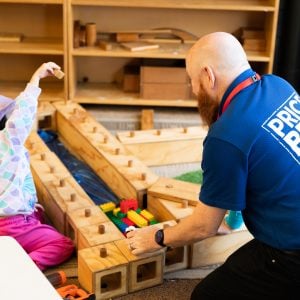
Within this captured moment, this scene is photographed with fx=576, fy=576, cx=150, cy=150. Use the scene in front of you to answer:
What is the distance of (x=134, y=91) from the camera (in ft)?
11.1

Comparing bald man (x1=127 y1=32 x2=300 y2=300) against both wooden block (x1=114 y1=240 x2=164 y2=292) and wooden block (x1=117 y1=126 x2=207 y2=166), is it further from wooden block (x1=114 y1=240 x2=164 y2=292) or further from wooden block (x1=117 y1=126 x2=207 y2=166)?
wooden block (x1=117 y1=126 x2=207 y2=166)

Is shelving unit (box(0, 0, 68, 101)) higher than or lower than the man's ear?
lower

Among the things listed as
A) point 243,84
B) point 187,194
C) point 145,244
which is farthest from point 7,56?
point 243,84

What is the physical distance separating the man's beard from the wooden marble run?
0.46m

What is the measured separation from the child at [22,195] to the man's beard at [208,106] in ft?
2.10

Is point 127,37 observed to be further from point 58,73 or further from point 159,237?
point 159,237

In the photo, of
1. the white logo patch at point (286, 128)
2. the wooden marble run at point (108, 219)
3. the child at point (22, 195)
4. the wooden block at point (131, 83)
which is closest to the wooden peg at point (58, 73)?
the child at point (22, 195)

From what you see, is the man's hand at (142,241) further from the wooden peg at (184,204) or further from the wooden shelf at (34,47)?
the wooden shelf at (34,47)

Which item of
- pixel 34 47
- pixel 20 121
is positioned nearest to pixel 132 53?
pixel 34 47

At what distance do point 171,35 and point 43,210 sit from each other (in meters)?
1.72

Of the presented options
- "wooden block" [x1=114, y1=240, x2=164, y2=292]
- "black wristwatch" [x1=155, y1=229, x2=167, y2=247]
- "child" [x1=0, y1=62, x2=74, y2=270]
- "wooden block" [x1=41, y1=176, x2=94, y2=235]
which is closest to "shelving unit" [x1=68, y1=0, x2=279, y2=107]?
"wooden block" [x1=41, y1=176, x2=94, y2=235]

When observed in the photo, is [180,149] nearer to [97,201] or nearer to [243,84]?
[97,201]

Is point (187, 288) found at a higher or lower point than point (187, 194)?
lower

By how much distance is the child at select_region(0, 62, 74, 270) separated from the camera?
1776mm
